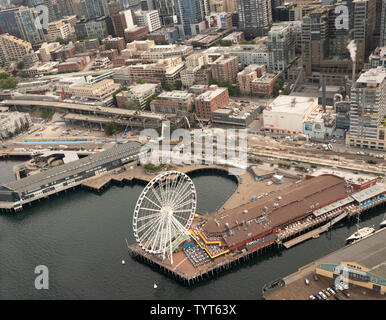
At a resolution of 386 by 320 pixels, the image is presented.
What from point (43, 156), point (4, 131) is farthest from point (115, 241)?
point (4, 131)

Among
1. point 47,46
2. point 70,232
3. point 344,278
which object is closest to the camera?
point 344,278

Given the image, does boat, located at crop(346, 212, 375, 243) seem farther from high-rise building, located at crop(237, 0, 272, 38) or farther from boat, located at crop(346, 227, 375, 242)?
high-rise building, located at crop(237, 0, 272, 38)

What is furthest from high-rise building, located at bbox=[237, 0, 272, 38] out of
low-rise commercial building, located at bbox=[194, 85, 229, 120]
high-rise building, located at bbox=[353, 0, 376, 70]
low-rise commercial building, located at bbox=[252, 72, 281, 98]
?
low-rise commercial building, located at bbox=[194, 85, 229, 120]

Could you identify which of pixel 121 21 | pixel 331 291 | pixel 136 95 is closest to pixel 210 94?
pixel 136 95

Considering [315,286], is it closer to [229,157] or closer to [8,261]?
[229,157]

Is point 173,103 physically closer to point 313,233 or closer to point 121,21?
point 313,233
